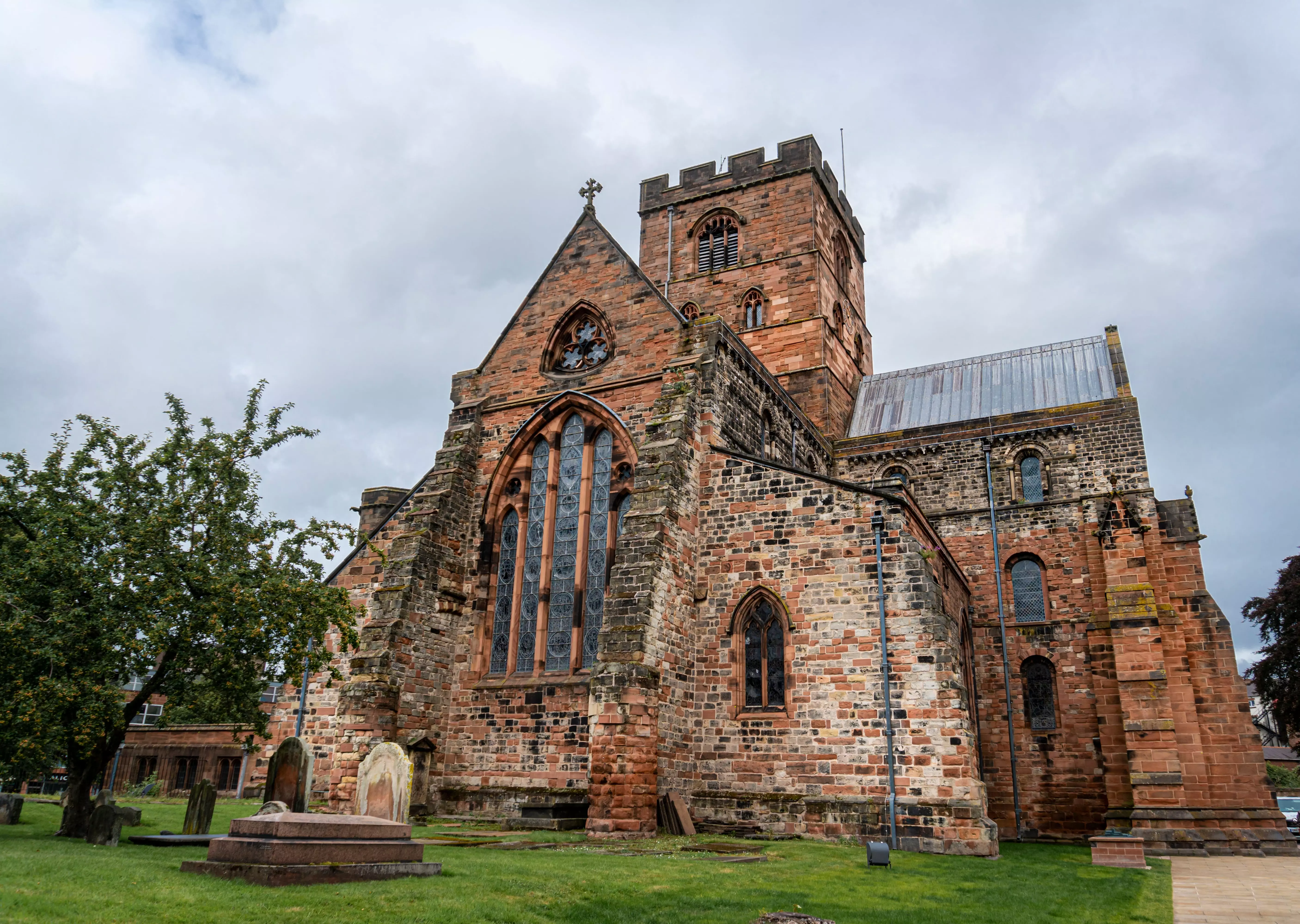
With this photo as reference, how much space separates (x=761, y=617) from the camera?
732 inches

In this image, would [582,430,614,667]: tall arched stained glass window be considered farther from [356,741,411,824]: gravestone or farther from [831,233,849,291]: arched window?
[831,233,849,291]: arched window

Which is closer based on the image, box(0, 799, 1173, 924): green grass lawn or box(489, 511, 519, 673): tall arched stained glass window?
box(0, 799, 1173, 924): green grass lawn

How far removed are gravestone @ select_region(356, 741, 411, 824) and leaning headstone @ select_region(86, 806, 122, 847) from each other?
128 inches

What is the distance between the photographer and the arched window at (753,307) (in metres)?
34.5

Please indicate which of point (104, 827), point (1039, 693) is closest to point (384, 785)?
point (104, 827)

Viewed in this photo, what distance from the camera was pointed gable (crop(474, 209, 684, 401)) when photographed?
70.3ft

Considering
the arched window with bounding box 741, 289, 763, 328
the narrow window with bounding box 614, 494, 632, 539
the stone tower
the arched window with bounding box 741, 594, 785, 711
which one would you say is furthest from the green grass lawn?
the arched window with bounding box 741, 289, 763, 328

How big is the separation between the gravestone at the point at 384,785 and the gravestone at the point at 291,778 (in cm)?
68

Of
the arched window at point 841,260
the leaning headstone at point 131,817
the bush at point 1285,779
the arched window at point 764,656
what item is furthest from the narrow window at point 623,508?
the bush at point 1285,779

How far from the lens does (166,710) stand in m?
14.6

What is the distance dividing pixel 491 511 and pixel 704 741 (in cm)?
759

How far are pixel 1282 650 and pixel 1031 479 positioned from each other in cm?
992

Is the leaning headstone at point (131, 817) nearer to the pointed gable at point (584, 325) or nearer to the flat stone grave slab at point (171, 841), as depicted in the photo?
the flat stone grave slab at point (171, 841)

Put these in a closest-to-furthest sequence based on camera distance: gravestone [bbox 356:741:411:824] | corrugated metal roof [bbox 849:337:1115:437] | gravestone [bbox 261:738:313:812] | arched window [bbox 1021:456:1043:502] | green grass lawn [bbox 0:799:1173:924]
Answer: green grass lawn [bbox 0:799:1173:924] < gravestone [bbox 261:738:313:812] < gravestone [bbox 356:741:411:824] < arched window [bbox 1021:456:1043:502] < corrugated metal roof [bbox 849:337:1115:437]
